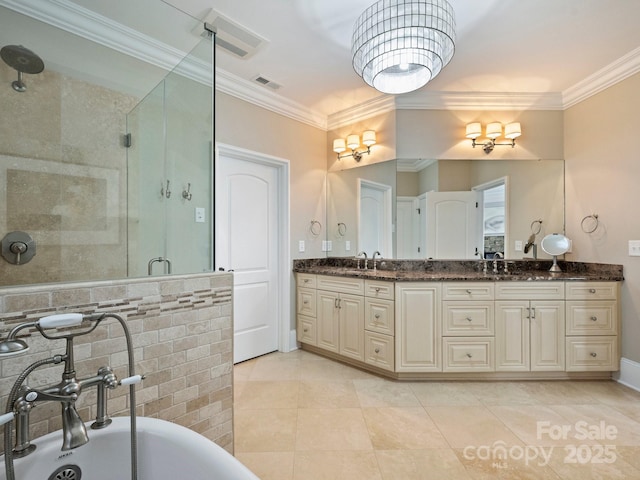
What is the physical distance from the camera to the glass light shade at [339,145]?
3441mm

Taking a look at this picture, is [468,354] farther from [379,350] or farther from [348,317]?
→ [348,317]

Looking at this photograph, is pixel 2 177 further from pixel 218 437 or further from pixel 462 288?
pixel 462 288

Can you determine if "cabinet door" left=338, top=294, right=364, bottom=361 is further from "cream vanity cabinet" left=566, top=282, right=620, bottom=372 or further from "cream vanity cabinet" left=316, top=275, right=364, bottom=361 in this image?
"cream vanity cabinet" left=566, top=282, right=620, bottom=372

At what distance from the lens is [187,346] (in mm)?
1460

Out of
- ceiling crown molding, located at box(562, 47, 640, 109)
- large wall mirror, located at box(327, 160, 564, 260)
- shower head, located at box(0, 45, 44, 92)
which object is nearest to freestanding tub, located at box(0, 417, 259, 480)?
shower head, located at box(0, 45, 44, 92)

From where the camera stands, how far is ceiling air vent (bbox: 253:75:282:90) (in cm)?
274

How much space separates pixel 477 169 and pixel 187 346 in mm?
2967

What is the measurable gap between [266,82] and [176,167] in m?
1.40

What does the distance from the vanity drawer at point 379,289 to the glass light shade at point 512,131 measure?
1909mm

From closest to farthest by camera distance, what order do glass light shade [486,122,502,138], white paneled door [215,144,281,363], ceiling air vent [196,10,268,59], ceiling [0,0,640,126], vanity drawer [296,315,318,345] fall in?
ceiling [0,0,640,126], ceiling air vent [196,10,268,59], white paneled door [215,144,281,363], glass light shade [486,122,502,138], vanity drawer [296,315,318,345]

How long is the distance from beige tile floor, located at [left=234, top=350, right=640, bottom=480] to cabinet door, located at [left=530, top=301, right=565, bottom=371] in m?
0.17

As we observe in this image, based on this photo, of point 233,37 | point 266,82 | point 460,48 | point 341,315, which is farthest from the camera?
point 341,315

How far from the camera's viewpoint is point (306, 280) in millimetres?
3242

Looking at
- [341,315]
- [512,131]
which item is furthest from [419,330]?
[512,131]
